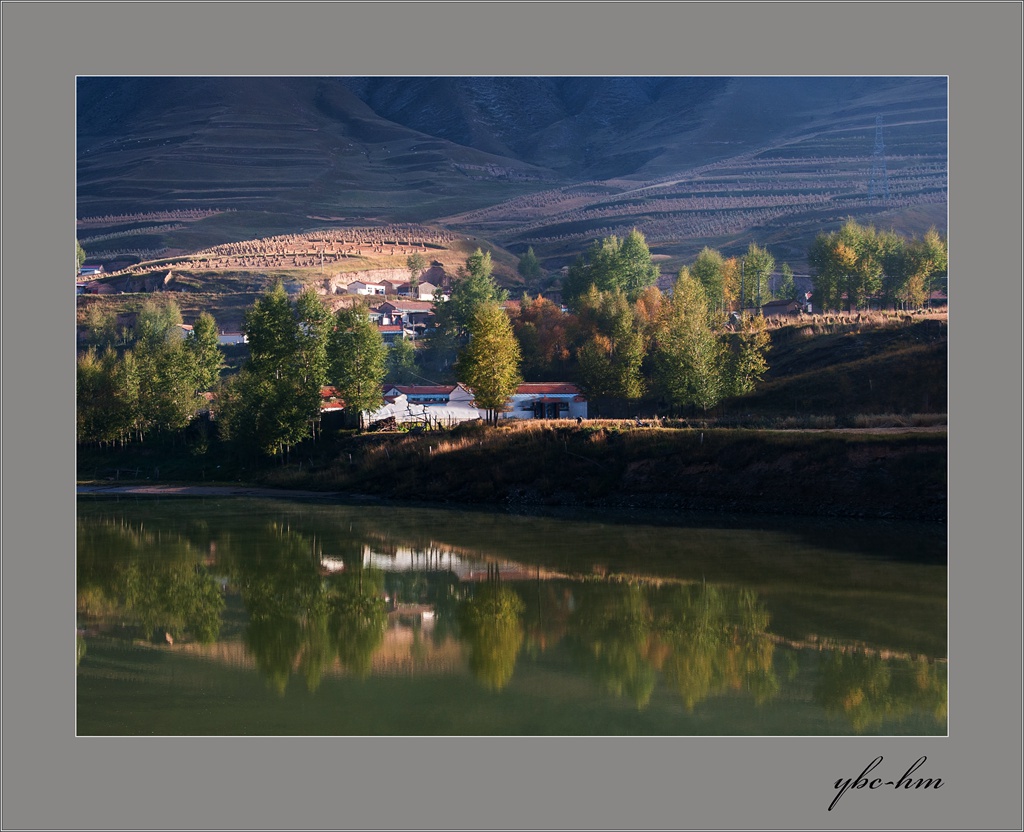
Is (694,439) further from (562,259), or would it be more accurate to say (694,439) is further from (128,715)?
(562,259)

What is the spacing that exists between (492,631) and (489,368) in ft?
112

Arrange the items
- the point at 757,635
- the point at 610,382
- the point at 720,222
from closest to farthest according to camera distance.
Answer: the point at 757,635
the point at 610,382
the point at 720,222

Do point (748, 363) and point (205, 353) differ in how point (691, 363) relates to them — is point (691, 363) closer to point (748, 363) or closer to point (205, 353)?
point (748, 363)

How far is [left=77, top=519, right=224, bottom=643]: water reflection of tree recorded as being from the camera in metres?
27.0

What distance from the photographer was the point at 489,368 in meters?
59.3

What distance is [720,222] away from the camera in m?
175

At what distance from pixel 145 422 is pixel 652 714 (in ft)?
180

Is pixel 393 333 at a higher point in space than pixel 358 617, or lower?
higher

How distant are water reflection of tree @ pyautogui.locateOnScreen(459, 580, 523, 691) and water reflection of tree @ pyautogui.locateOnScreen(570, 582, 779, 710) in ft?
Answer: 4.48

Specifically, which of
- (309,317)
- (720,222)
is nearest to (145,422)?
(309,317)

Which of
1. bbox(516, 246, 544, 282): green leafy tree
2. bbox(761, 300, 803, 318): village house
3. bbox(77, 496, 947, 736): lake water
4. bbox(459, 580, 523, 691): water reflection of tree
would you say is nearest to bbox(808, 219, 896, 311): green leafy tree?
bbox(761, 300, 803, 318): village house

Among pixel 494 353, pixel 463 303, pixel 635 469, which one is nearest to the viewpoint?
pixel 635 469

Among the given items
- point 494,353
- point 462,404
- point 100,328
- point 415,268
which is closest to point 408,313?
point 415,268

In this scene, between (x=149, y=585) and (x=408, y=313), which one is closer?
(x=149, y=585)
